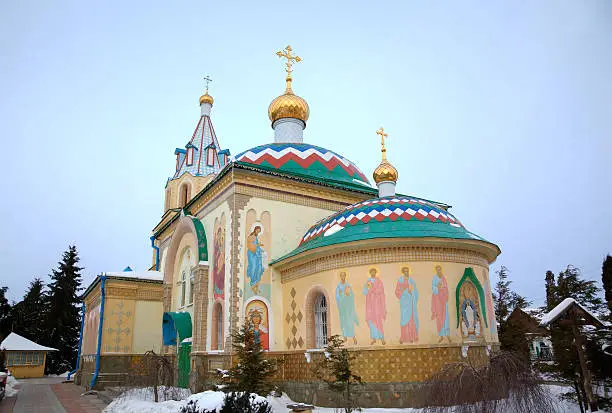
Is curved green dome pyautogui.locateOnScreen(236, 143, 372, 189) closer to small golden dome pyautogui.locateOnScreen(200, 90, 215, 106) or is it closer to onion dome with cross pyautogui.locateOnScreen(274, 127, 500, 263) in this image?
onion dome with cross pyautogui.locateOnScreen(274, 127, 500, 263)

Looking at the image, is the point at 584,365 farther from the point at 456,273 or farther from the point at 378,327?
the point at 378,327

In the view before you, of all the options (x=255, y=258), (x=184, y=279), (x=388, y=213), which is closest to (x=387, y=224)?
(x=388, y=213)

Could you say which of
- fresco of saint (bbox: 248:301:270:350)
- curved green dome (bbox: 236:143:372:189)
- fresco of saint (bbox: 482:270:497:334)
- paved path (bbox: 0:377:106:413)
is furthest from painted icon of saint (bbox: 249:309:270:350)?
fresco of saint (bbox: 482:270:497:334)

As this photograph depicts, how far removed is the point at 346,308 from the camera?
36.4ft

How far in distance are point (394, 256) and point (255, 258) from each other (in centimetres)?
436

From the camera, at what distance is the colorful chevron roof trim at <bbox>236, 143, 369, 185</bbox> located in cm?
1627

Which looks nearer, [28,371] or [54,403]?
[54,403]

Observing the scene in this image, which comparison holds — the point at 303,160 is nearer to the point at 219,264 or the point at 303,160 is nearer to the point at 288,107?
the point at 288,107

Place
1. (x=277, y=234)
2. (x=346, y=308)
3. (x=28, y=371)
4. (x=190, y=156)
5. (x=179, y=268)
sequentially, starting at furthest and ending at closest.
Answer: (x=28, y=371)
(x=190, y=156)
(x=179, y=268)
(x=277, y=234)
(x=346, y=308)

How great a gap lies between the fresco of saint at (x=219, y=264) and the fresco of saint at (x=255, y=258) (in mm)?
885

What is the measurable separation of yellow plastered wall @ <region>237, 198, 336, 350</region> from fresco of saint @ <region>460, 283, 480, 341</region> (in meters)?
4.92

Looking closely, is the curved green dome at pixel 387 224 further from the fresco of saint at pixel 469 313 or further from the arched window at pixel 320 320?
the arched window at pixel 320 320

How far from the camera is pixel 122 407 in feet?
37.1

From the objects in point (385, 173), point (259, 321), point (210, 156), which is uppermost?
point (210, 156)
